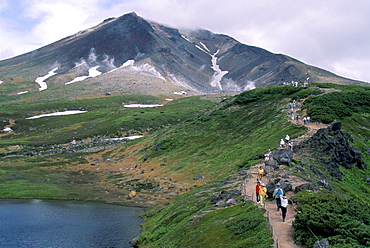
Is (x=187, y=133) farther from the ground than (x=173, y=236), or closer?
farther from the ground

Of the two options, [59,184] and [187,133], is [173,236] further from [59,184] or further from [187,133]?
[187,133]

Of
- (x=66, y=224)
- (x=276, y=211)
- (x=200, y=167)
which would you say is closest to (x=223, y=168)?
(x=200, y=167)

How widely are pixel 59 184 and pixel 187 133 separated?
121ft

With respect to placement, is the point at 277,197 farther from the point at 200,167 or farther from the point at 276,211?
the point at 200,167

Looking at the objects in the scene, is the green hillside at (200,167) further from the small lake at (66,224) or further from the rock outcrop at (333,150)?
the small lake at (66,224)

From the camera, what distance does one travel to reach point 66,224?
5116 centimetres

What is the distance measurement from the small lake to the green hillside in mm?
3435

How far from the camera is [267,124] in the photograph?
7288cm

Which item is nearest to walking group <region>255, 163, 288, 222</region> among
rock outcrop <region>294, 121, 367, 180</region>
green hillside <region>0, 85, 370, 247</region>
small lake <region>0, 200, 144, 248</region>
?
green hillside <region>0, 85, 370, 247</region>

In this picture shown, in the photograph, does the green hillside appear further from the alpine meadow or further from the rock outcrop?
the rock outcrop

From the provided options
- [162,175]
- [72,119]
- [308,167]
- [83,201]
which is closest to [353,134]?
[308,167]

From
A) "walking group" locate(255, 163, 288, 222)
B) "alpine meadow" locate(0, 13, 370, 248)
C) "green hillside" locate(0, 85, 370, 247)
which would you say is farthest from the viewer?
"green hillside" locate(0, 85, 370, 247)

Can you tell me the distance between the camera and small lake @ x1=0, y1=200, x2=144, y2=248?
4350 centimetres

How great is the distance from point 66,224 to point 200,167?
2863 cm
